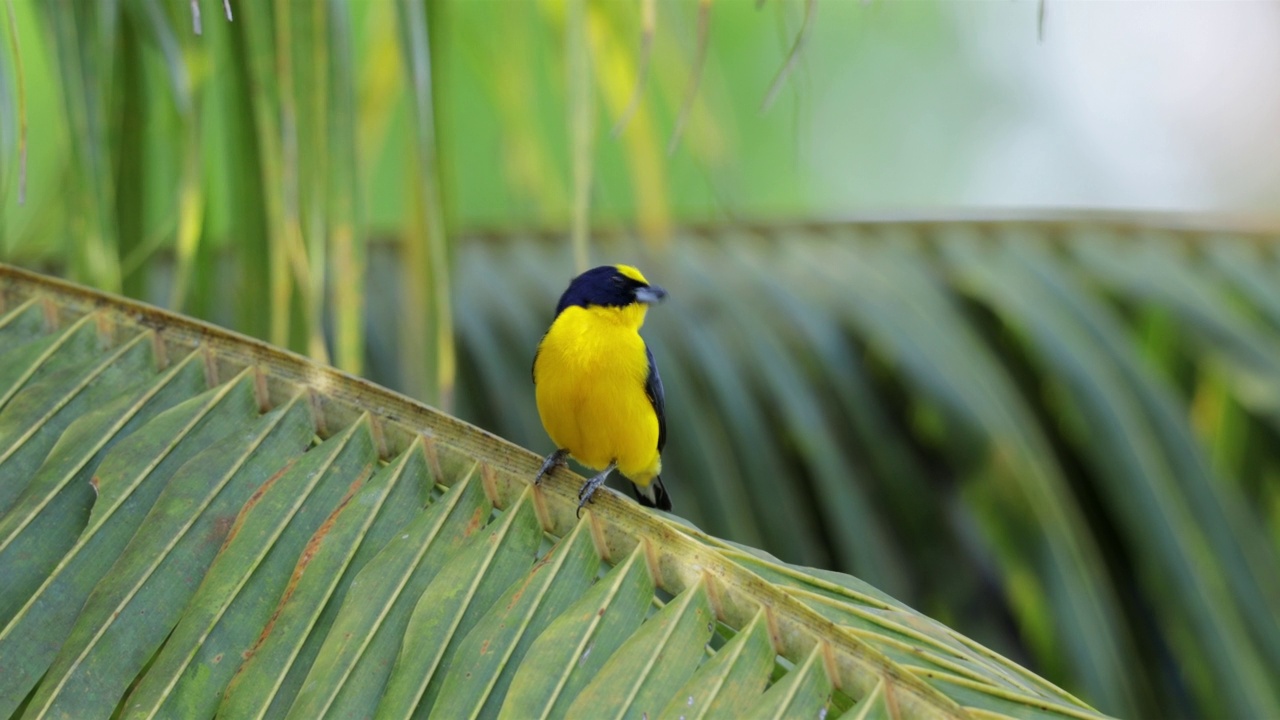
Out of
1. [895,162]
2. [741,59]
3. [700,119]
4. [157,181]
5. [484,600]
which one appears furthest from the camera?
[895,162]

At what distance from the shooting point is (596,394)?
3.23 m

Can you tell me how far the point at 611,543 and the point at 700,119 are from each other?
197cm

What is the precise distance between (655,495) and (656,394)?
59 cm

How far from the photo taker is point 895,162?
1150 centimetres

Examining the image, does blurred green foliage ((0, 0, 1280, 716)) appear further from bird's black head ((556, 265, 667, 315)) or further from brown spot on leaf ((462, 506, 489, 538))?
brown spot on leaf ((462, 506, 489, 538))

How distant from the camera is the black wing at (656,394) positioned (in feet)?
11.1

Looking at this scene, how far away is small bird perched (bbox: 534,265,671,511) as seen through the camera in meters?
3.23

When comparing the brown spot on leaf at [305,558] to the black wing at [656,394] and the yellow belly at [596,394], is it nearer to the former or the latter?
the yellow belly at [596,394]

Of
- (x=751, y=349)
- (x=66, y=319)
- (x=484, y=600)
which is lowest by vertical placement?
(x=751, y=349)

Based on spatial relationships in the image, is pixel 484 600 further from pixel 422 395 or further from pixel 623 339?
pixel 623 339

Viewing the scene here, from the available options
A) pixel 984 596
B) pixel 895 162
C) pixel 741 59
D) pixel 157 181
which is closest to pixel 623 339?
pixel 984 596

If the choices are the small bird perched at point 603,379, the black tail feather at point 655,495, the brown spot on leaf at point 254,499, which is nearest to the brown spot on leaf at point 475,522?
the brown spot on leaf at point 254,499

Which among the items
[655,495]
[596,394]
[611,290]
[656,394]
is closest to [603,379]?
[596,394]

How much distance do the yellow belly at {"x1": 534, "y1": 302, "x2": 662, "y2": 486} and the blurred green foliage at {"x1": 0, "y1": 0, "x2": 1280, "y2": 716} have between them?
305mm
